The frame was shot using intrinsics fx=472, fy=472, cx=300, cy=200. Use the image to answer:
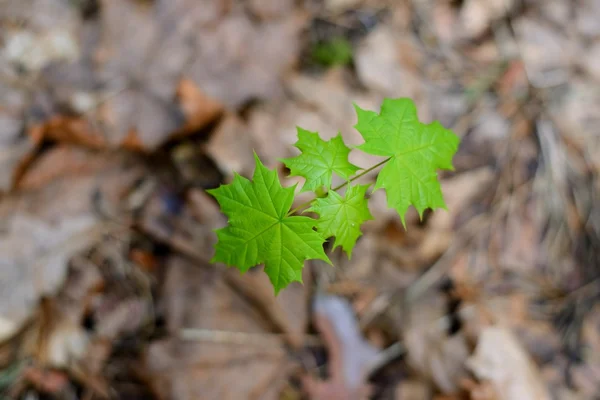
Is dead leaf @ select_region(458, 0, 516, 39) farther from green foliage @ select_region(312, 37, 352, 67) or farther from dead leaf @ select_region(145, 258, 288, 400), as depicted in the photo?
dead leaf @ select_region(145, 258, 288, 400)

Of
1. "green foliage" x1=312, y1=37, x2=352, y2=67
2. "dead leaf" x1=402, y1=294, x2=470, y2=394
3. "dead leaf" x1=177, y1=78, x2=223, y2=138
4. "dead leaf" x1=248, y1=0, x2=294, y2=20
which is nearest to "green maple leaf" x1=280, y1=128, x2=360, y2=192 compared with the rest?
"dead leaf" x1=177, y1=78, x2=223, y2=138

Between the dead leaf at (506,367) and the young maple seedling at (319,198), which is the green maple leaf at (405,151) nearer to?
the young maple seedling at (319,198)

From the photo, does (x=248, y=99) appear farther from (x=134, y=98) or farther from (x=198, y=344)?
(x=198, y=344)

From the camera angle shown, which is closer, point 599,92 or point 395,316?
point 395,316

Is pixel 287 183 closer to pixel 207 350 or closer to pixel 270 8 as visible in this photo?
pixel 207 350

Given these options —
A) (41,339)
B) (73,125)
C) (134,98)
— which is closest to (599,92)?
(134,98)

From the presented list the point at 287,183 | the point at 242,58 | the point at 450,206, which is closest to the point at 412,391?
the point at 450,206
